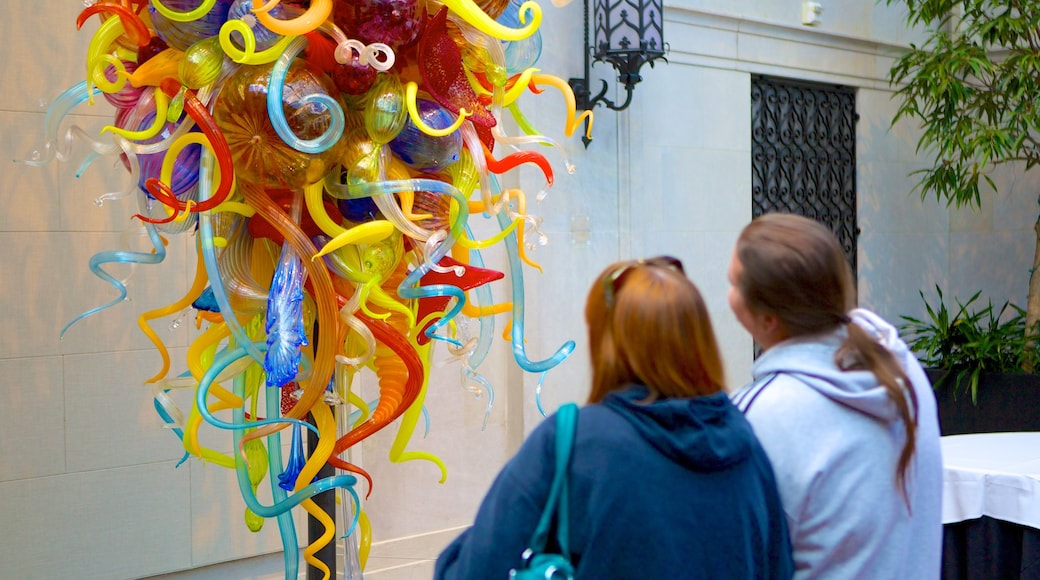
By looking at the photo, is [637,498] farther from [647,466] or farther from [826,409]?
[826,409]

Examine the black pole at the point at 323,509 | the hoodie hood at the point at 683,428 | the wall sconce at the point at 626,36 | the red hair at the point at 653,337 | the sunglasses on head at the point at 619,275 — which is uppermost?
the wall sconce at the point at 626,36

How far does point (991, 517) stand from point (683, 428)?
1825 millimetres

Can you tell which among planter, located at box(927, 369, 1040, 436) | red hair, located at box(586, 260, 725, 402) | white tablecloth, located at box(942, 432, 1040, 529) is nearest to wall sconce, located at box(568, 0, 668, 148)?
white tablecloth, located at box(942, 432, 1040, 529)

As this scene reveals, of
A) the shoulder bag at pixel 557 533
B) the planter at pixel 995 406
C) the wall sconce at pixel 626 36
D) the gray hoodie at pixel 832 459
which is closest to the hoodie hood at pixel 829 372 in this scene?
the gray hoodie at pixel 832 459

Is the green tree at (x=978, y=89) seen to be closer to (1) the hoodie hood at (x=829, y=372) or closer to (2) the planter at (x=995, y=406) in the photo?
(2) the planter at (x=995, y=406)

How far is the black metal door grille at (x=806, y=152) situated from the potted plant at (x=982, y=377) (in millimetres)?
680

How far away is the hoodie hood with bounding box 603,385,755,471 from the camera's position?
3.47 feet

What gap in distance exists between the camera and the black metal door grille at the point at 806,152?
5051mm

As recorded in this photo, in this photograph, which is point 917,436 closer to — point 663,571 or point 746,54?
point 663,571

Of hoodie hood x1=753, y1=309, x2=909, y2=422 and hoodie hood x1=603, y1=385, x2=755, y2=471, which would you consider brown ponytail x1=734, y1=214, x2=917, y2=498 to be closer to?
hoodie hood x1=753, y1=309, x2=909, y2=422

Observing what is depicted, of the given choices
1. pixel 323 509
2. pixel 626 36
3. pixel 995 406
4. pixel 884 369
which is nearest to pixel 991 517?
pixel 884 369

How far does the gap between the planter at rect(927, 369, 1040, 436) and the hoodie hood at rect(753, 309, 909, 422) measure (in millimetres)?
3971

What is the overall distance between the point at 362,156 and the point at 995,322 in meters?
4.54

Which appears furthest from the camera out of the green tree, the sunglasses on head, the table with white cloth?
the green tree
